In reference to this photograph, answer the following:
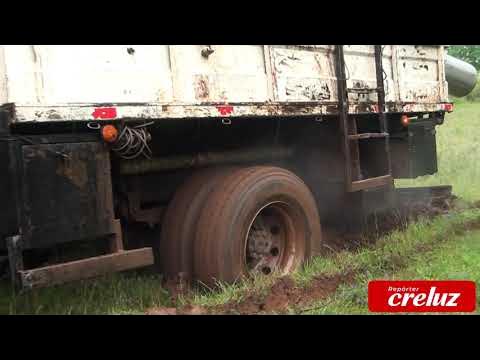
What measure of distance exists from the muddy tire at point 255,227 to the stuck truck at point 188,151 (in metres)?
0.01

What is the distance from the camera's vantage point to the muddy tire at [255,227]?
411cm

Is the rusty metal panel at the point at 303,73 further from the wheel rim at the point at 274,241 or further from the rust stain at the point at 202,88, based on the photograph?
the wheel rim at the point at 274,241

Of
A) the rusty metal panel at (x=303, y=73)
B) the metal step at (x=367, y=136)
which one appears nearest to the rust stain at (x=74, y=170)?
the rusty metal panel at (x=303, y=73)

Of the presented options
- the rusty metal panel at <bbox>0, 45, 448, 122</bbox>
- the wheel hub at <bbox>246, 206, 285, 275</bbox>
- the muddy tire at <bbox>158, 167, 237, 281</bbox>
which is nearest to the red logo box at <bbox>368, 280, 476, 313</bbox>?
the wheel hub at <bbox>246, 206, 285, 275</bbox>

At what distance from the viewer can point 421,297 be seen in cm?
340

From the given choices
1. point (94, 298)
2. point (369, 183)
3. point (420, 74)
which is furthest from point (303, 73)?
point (94, 298)

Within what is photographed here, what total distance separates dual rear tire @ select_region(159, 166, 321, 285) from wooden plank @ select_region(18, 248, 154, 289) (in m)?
0.56

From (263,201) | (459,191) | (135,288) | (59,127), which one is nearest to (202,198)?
(263,201)

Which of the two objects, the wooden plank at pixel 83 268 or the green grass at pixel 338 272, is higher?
the wooden plank at pixel 83 268

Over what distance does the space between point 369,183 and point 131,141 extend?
2706 mm

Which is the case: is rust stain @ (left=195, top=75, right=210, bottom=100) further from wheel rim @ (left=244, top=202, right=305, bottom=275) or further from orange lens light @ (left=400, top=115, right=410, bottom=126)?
orange lens light @ (left=400, top=115, right=410, bottom=126)

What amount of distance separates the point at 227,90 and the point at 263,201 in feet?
2.89

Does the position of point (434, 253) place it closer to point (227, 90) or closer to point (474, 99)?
point (227, 90)

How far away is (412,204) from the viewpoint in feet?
23.6
